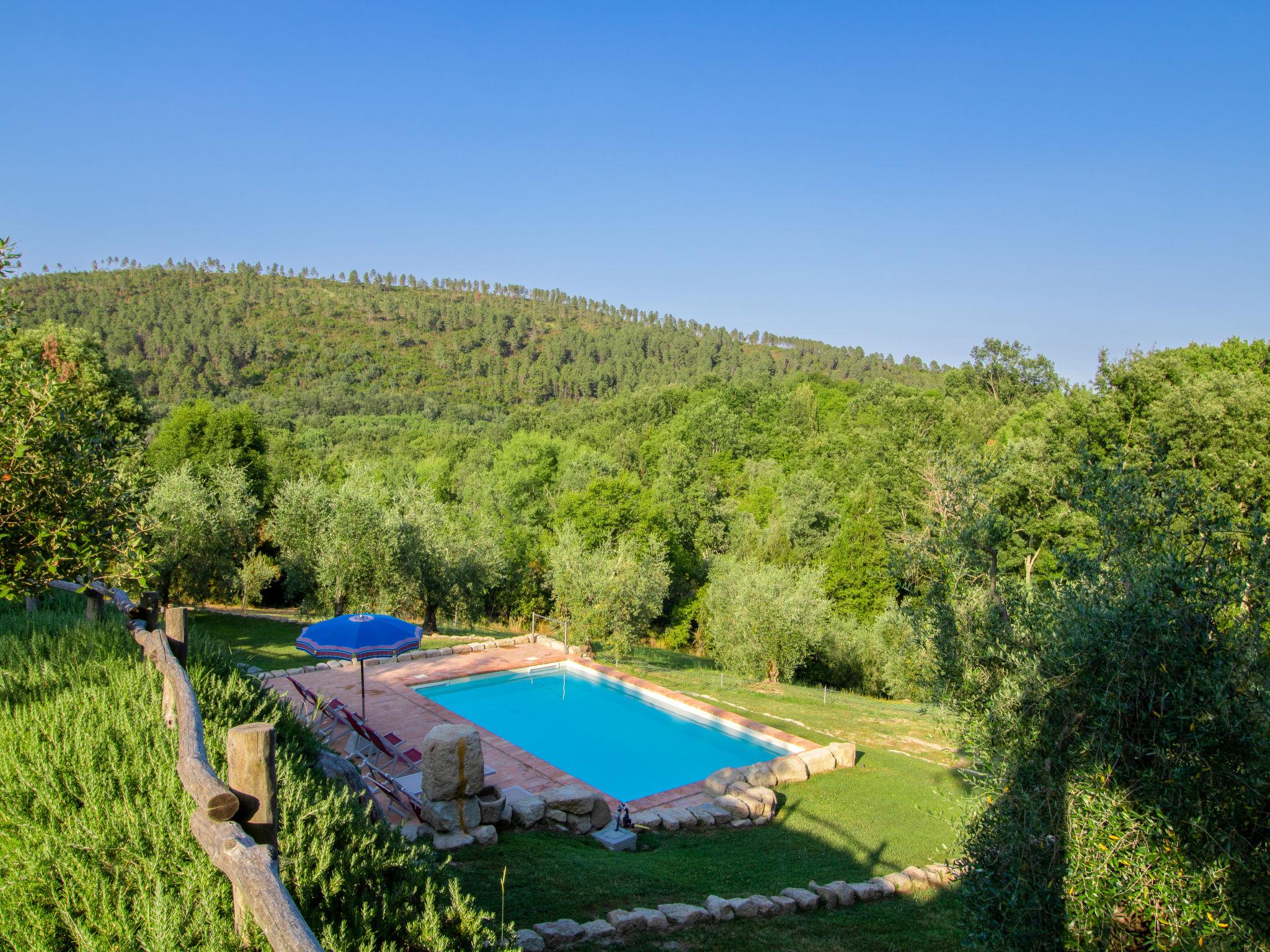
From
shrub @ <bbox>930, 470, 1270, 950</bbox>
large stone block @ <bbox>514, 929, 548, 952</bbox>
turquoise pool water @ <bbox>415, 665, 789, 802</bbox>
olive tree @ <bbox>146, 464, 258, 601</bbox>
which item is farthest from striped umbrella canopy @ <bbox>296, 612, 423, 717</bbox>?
olive tree @ <bbox>146, 464, 258, 601</bbox>

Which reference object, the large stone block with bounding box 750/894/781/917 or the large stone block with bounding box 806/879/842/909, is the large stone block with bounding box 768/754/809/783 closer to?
the large stone block with bounding box 806/879/842/909

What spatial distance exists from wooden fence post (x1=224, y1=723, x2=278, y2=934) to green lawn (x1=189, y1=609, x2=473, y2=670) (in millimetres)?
13440

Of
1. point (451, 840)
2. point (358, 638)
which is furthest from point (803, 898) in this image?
point (358, 638)

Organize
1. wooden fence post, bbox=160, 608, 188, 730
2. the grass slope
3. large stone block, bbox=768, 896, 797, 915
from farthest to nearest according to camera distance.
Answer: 1. large stone block, bbox=768, 896, 797, 915
2. the grass slope
3. wooden fence post, bbox=160, 608, 188, 730

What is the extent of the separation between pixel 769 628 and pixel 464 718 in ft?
34.1

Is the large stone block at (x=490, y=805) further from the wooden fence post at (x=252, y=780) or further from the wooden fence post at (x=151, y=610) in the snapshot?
the wooden fence post at (x=252, y=780)

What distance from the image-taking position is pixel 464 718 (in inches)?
615

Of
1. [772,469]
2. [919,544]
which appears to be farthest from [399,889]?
[772,469]

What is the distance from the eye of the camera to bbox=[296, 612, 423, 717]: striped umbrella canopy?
12.2m

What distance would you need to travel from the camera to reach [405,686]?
17.0 meters

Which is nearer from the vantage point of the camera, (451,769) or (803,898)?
(803,898)

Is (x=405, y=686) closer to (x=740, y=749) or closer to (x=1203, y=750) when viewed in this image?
(x=740, y=749)

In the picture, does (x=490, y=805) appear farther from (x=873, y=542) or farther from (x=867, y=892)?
(x=873, y=542)

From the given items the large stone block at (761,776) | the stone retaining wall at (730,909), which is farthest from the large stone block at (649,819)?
the stone retaining wall at (730,909)
